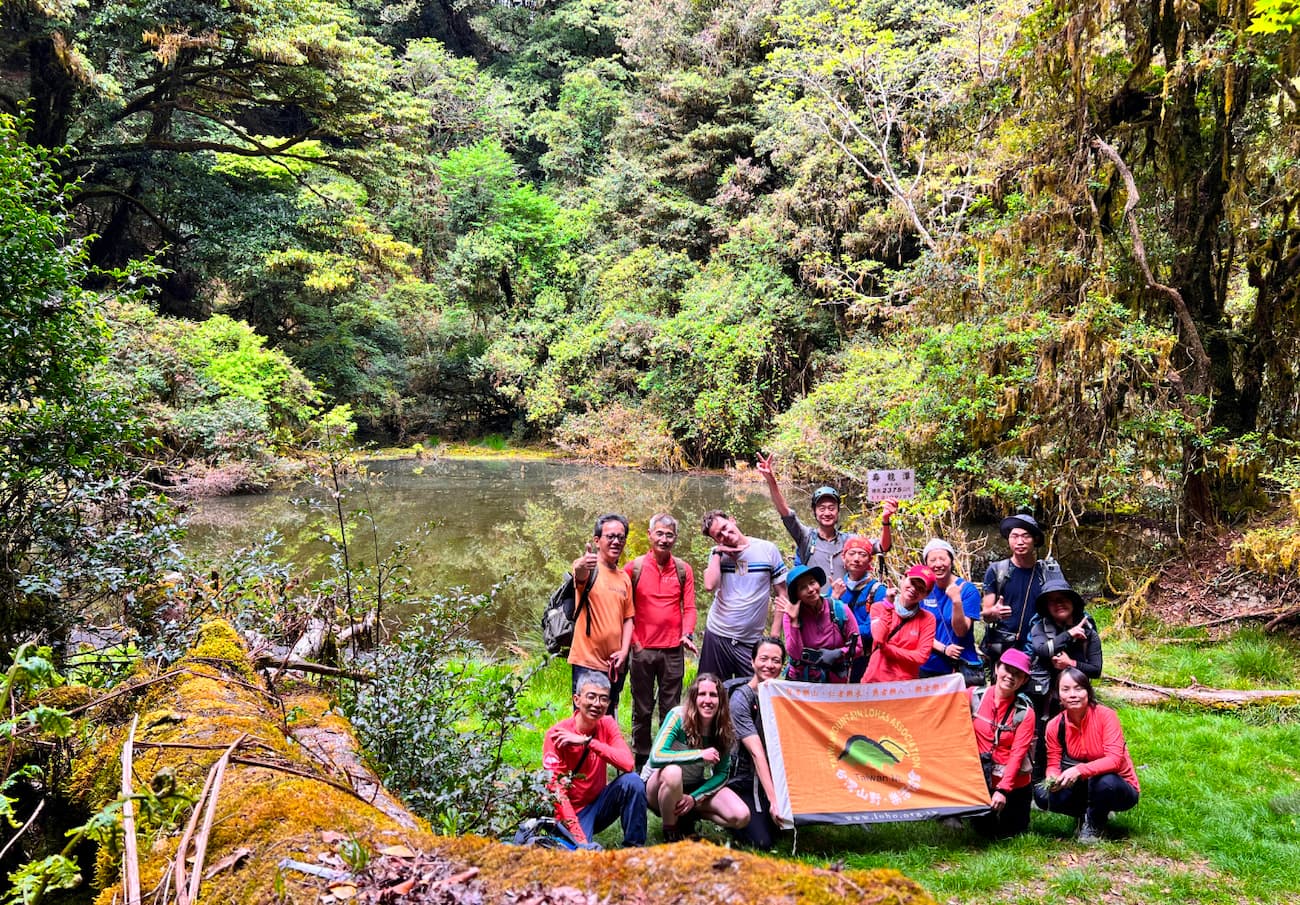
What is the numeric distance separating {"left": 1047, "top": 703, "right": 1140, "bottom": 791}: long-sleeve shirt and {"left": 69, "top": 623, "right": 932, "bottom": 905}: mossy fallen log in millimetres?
3199

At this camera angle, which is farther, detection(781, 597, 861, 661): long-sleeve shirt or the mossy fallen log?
detection(781, 597, 861, 661): long-sleeve shirt

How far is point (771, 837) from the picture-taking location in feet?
13.0

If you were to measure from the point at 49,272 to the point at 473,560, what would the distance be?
8.19 metres

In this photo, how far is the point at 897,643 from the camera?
451cm

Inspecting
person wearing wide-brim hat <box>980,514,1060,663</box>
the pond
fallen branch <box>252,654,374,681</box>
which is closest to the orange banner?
person wearing wide-brim hat <box>980,514,1060,663</box>

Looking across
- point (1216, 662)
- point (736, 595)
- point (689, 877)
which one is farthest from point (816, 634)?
point (1216, 662)

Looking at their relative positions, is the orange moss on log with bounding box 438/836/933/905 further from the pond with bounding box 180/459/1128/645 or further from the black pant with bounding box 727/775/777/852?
the pond with bounding box 180/459/1128/645

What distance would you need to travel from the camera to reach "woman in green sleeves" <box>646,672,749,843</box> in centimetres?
382

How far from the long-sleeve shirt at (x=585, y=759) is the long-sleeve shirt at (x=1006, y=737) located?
2.03 m

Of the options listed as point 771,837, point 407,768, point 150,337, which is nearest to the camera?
point 407,768

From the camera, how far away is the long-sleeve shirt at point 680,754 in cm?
386

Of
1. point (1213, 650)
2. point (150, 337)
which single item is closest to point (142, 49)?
point (150, 337)

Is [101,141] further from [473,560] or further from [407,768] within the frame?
[407,768]

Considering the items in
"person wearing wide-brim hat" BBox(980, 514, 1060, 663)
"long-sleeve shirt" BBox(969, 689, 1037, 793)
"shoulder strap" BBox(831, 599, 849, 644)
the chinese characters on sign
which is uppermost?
the chinese characters on sign
